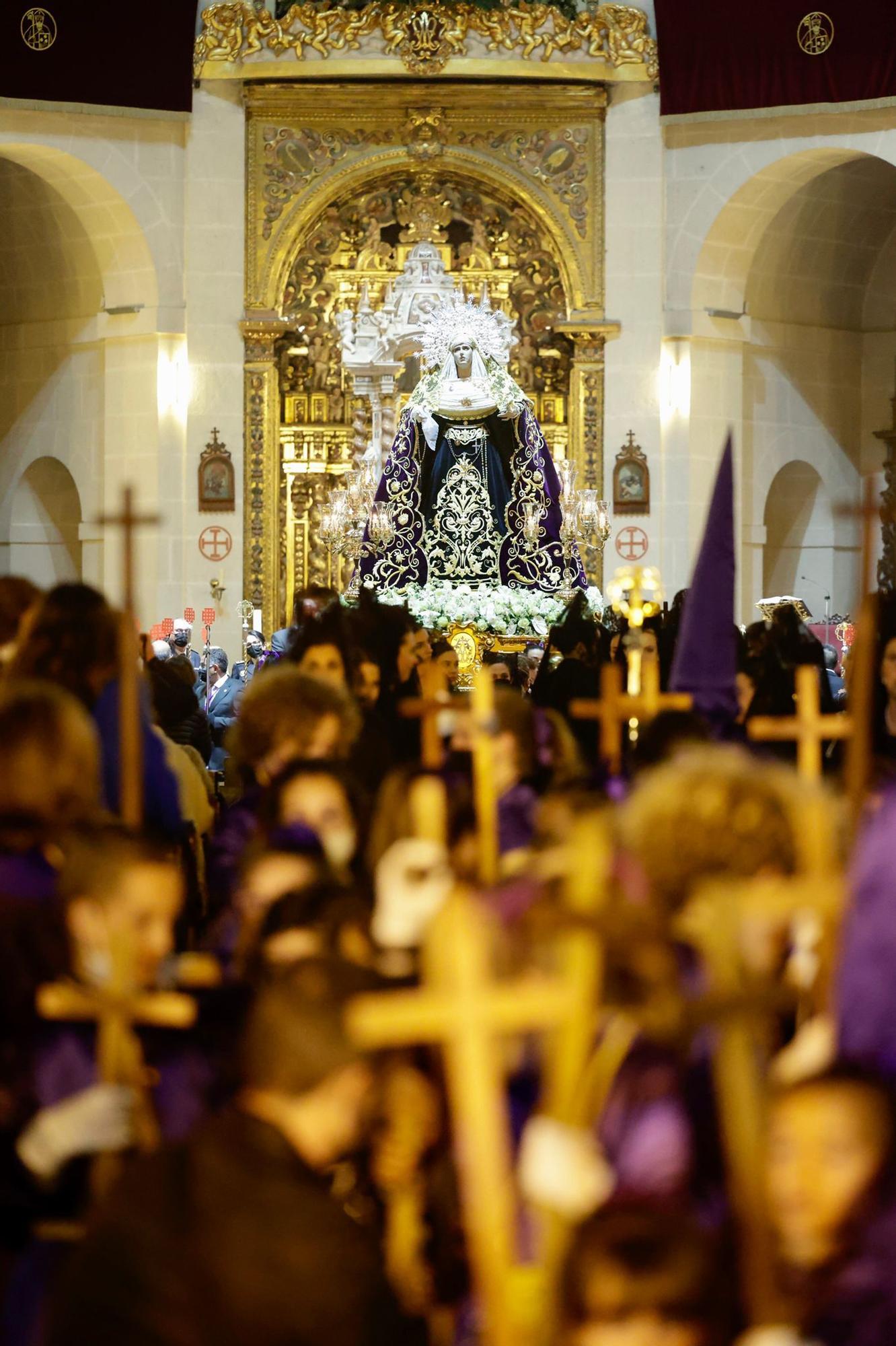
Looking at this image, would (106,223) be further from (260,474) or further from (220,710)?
(220,710)

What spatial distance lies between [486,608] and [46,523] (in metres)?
7.86

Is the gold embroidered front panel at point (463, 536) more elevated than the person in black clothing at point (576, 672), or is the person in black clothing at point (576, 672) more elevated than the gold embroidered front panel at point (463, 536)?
the gold embroidered front panel at point (463, 536)

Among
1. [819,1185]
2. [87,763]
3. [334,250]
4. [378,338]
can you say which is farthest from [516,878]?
[334,250]

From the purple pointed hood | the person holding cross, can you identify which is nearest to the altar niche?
the purple pointed hood

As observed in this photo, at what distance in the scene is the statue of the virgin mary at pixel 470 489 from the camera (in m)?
17.6

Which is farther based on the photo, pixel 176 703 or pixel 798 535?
pixel 798 535

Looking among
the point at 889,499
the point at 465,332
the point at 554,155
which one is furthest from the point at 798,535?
the point at 465,332

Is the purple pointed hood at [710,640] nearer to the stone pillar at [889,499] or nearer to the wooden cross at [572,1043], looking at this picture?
the wooden cross at [572,1043]

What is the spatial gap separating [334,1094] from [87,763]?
4.40 ft

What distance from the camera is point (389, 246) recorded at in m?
21.5

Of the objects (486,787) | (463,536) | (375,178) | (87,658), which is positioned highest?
(375,178)

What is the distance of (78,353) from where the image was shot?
71.5ft

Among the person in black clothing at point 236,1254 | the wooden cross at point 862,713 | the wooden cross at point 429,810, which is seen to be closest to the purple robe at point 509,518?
the wooden cross at point 862,713

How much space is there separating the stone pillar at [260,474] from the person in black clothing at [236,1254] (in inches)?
719
